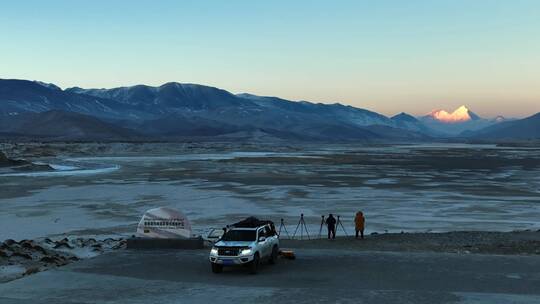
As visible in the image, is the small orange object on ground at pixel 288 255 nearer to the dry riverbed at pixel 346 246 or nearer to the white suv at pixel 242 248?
the white suv at pixel 242 248

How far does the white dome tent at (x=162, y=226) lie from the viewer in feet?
80.6

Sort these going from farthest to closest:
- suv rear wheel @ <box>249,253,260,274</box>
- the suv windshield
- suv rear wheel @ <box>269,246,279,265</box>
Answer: suv rear wheel @ <box>269,246,279,265</box> → the suv windshield → suv rear wheel @ <box>249,253,260,274</box>

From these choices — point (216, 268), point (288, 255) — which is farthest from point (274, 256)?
point (216, 268)

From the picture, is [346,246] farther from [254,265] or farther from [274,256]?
[254,265]

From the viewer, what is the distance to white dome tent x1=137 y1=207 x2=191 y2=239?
→ 24.6m

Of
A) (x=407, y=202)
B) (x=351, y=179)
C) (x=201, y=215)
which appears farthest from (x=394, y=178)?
(x=201, y=215)

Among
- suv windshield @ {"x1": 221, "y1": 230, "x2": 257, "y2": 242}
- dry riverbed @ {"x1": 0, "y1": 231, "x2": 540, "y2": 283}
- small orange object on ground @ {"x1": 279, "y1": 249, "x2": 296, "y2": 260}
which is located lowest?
dry riverbed @ {"x1": 0, "y1": 231, "x2": 540, "y2": 283}

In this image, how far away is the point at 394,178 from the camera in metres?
66.9

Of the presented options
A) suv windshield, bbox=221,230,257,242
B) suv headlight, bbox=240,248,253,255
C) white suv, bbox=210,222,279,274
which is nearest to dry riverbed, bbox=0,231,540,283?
white suv, bbox=210,222,279,274

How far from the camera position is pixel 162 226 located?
24609 mm

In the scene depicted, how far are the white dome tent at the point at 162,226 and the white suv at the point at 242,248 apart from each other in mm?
5180

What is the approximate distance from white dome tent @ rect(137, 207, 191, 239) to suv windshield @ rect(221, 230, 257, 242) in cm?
530

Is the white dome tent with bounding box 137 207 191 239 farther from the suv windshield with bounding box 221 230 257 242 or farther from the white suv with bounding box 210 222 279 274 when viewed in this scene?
the suv windshield with bounding box 221 230 257 242

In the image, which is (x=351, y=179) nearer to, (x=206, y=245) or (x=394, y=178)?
(x=394, y=178)
